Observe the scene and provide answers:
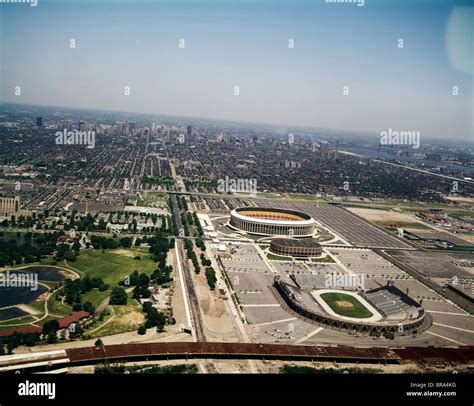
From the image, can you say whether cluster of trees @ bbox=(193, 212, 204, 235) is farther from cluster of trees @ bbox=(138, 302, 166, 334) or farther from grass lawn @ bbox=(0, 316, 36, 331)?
Answer: grass lawn @ bbox=(0, 316, 36, 331)

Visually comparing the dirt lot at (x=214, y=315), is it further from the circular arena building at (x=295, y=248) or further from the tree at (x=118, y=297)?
the circular arena building at (x=295, y=248)

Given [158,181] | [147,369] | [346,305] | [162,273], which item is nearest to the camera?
[147,369]

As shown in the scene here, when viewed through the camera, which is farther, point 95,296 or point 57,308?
point 95,296

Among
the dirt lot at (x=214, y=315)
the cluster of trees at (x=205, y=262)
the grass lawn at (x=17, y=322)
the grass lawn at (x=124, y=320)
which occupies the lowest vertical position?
the dirt lot at (x=214, y=315)

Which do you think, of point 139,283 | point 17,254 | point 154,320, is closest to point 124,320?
point 154,320

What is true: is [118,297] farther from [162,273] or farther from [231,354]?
[231,354]

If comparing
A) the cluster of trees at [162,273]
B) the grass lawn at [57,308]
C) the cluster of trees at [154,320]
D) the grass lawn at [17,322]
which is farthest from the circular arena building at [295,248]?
the grass lawn at [17,322]

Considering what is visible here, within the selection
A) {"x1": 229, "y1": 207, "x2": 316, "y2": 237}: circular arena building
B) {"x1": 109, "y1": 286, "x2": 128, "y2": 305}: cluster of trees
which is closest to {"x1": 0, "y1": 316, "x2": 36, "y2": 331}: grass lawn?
{"x1": 109, "y1": 286, "x2": 128, "y2": 305}: cluster of trees
